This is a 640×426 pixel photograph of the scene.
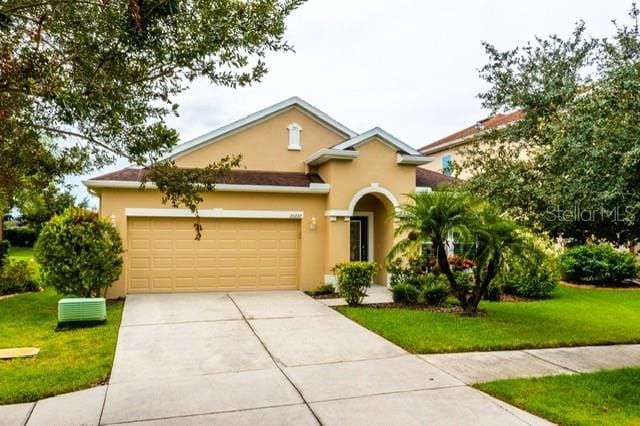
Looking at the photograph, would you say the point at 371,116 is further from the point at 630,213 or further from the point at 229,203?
the point at 630,213

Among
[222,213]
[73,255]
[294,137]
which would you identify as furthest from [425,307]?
[73,255]

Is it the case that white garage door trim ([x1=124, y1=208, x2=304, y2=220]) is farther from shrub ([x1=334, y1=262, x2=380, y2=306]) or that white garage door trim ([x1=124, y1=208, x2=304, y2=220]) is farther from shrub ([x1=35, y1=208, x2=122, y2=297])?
shrub ([x1=334, y1=262, x2=380, y2=306])

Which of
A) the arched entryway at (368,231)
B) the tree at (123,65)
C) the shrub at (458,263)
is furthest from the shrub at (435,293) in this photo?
the tree at (123,65)

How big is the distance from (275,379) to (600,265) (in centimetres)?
1519

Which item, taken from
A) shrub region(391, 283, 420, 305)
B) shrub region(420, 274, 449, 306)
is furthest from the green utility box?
shrub region(420, 274, 449, 306)

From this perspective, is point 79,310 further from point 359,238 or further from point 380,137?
point 380,137

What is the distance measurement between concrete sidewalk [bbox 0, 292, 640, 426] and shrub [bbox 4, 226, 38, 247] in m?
28.4

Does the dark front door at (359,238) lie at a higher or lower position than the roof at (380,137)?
lower

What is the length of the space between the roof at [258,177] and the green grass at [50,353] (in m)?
3.85

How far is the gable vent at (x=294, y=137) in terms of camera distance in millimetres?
16594

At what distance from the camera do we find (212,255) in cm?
1455

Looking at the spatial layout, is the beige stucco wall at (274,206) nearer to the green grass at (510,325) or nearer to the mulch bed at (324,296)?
the mulch bed at (324,296)

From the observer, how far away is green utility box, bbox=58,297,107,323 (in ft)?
32.1

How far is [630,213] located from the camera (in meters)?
5.33
